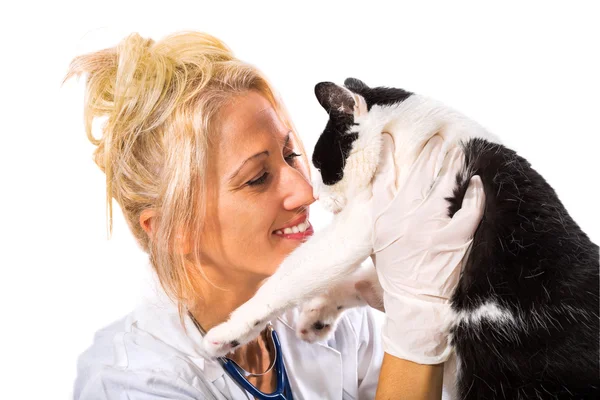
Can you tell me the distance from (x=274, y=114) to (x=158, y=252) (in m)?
0.54

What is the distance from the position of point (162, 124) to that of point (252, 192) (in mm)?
327

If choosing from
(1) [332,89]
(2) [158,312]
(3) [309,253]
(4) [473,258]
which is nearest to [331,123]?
(1) [332,89]

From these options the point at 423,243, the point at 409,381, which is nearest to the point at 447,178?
the point at 423,243

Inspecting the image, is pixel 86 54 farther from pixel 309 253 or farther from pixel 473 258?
pixel 473 258

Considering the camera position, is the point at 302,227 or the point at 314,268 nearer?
the point at 314,268

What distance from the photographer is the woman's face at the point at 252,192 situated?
1641 mm

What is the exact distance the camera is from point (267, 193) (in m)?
1.65

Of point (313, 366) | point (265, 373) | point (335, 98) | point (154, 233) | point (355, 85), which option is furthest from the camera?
point (313, 366)

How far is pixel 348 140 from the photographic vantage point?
1497 millimetres

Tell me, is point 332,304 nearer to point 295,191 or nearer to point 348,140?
point 295,191

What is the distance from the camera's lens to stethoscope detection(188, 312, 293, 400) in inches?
66.6

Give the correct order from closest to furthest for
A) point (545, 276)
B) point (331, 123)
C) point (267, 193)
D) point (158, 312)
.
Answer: point (545, 276)
point (331, 123)
point (267, 193)
point (158, 312)

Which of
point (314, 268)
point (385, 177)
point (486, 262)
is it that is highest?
point (385, 177)

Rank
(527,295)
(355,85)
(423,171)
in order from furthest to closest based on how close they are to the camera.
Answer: (355,85)
(423,171)
(527,295)
